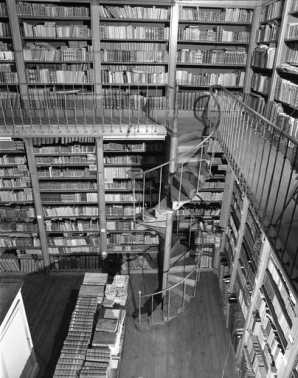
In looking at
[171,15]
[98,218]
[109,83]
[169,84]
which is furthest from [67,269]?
[171,15]

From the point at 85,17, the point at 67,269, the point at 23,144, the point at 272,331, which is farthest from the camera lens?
the point at 67,269

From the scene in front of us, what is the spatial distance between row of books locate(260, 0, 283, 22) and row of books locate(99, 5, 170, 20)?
144cm

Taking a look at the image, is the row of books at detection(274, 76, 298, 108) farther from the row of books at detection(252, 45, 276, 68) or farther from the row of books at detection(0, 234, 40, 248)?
the row of books at detection(0, 234, 40, 248)

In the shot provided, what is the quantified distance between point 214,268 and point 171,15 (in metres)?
4.26

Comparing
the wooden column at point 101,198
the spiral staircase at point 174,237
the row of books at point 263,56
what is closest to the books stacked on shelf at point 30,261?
the wooden column at point 101,198

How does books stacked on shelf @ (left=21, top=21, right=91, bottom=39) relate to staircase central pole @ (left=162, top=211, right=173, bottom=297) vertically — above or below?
above

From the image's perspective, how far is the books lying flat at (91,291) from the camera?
4.22 m

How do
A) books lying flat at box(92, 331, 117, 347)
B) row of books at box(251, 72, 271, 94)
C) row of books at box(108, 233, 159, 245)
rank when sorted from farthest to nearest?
row of books at box(108, 233, 159, 245), row of books at box(251, 72, 271, 94), books lying flat at box(92, 331, 117, 347)

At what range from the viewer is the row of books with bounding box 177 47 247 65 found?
5254mm

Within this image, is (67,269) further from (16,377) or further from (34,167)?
(16,377)

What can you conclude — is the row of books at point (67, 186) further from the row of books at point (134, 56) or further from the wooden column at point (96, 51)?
Result: the row of books at point (134, 56)

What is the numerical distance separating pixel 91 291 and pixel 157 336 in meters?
1.24

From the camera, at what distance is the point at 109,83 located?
17.1 feet

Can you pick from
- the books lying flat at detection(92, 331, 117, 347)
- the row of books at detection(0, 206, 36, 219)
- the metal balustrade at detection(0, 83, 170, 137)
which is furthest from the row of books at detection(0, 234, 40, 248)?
the books lying flat at detection(92, 331, 117, 347)
